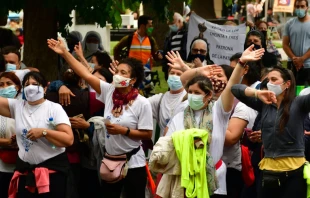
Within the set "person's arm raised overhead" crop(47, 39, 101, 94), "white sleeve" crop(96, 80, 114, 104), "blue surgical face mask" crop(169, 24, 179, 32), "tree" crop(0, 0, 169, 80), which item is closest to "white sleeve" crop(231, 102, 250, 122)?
"white sleeve" crop(96, 80, 114, 104)

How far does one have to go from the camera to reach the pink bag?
9.05m

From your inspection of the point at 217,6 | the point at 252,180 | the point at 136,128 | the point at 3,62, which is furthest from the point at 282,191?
the point at 217,6

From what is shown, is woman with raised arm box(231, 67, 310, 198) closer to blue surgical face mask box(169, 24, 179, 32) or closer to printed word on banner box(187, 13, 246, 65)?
printed word on banner box(187, 13, 246, 65)

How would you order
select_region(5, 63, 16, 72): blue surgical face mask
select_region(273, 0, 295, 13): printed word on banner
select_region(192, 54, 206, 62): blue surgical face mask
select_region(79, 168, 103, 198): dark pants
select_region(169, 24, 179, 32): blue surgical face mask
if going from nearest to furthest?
select_region(79, 168, 103, 198): dark pants → select_region(5, 63, 16, 72): blue surgical face mask → select_region(192, 54, 206, 62): blue surgical face mask → select_region(169, 24, 179, 32): blue surgical face mask → select_region(273, 0, 295, 13): printed word on banner

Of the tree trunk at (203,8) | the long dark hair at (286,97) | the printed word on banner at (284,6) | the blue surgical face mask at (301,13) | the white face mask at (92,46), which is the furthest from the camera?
the tree trunk at (203,8)

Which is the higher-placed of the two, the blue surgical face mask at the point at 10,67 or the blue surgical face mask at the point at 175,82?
the blue surgical face mask at the point at 175,82

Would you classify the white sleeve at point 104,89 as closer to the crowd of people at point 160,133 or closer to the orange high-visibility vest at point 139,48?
the crowd of people at point 160,133

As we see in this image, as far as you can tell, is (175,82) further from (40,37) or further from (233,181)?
(40,37)

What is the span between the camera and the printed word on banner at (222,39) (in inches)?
587

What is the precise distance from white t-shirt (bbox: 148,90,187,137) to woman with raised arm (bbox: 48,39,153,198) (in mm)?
432

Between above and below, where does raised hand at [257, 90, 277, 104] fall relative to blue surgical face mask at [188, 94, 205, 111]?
above

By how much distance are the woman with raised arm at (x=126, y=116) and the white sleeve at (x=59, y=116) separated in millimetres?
461

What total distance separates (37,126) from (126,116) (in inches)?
38.0

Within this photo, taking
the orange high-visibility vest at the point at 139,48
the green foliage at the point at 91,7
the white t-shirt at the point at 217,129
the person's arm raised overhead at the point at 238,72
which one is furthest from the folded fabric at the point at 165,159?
the orange high-visibility vest at the point at 139,48
